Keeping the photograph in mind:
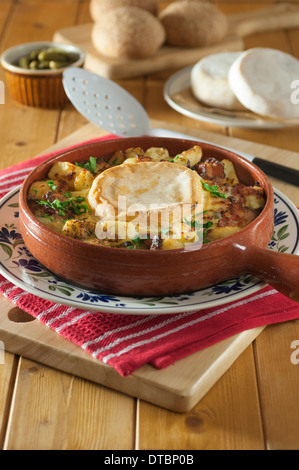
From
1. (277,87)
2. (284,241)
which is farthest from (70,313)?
(277,87)

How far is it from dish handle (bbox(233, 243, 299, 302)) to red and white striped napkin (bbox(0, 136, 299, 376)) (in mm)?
137

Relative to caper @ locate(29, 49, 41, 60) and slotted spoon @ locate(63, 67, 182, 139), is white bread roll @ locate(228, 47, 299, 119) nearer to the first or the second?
slotted spoon @ locate(63, 67, 182, 139)

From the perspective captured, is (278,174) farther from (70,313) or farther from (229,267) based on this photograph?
(70,313)

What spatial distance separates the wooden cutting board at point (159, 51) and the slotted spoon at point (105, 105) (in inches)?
31.5

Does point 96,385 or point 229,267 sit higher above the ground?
point 229,267

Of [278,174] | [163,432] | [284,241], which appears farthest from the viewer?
[278,174]

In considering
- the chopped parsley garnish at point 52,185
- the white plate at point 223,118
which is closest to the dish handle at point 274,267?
the chopped parsley garnish at point 52,185

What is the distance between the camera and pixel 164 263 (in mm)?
1565

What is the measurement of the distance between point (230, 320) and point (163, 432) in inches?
13.6

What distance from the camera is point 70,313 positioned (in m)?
1.70

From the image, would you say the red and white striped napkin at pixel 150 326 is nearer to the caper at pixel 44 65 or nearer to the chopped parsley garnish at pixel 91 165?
the chopped parsley garnish at pixel 91 165

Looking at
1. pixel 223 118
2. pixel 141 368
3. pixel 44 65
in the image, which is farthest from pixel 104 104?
pixel 141 368

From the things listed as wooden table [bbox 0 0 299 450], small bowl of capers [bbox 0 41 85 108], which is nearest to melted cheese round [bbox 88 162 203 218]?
wooden table [bbox 0 0 299 450]

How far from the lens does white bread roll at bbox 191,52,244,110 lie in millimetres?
2885
